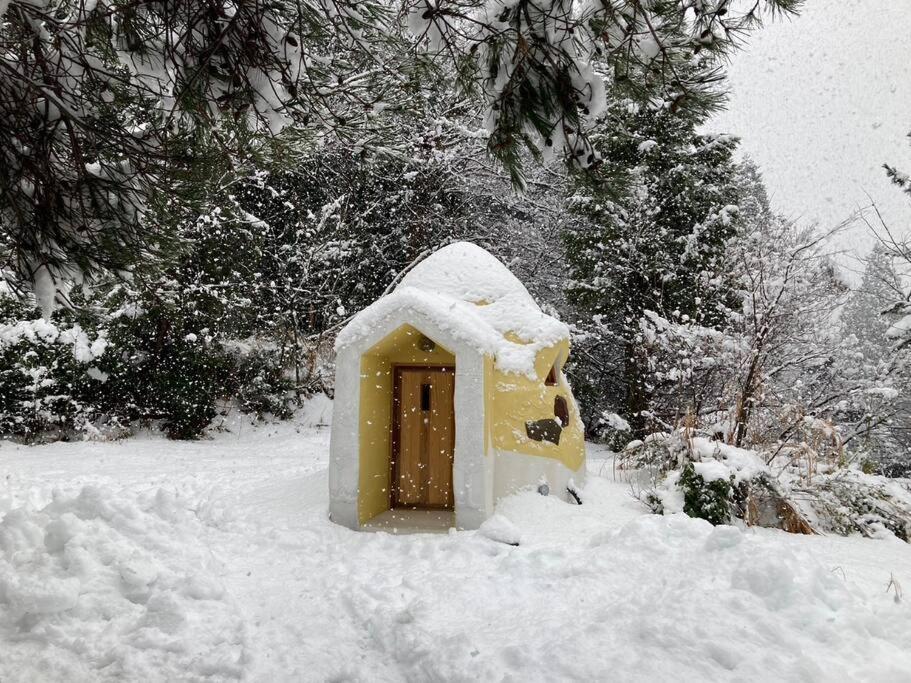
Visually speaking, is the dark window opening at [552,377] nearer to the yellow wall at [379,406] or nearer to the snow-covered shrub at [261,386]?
the yellow wall at [379,406]

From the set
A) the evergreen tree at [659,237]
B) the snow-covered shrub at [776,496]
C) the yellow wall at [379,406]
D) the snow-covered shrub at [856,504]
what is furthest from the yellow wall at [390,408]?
the evergreen tree at [659,237]

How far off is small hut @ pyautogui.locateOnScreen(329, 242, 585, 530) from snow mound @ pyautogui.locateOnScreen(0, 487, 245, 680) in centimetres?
221

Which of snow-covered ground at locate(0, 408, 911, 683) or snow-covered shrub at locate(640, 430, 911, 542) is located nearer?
snow-covered ground at locate(0, 408, 911, 683)

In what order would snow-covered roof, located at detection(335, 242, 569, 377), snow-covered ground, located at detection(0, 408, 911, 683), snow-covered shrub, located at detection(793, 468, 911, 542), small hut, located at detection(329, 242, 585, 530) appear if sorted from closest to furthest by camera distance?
snow-covered ground, located at detection(0, 408, 911, 683) → small hut, located at detection(329, 242, 585, 530) → snow-covered roof, located at detection(335, 242, 569, 377) → snow-covered shrub, located at detection(793, 468, 911, 542)

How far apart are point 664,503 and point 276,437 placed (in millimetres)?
9417

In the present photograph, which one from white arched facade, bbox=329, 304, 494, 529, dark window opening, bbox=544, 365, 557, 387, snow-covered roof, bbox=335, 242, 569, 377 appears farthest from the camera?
dark window opening, bbox=544, 365, 557, 387

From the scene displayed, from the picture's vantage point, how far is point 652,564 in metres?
4.16

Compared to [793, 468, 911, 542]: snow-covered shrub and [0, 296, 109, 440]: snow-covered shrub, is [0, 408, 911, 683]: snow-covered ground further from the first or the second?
[0, 296, 109, 440]: snow-covered shrub

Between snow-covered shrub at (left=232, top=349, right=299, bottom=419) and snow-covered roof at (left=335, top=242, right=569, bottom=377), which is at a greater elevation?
snow-covered roof at (left=335, top=242, right=569, bottom=377)

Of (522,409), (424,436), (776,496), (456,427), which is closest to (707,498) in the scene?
(776,496)

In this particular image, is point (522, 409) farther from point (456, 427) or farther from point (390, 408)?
point (390, 408)

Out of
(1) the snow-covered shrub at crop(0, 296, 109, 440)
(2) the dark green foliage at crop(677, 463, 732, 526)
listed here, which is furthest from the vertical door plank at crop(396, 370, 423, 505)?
(1) the snow-covered shrub at crop(0, 296, 109, 440)

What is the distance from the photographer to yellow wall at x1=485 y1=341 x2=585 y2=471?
646cm

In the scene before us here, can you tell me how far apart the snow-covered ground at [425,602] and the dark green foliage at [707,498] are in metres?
0.92
